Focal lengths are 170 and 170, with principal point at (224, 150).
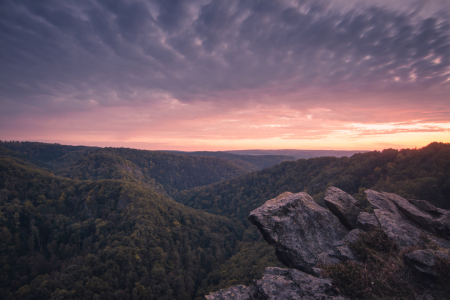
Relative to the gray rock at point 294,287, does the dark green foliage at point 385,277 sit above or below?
above

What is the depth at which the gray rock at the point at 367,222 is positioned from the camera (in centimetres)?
1416

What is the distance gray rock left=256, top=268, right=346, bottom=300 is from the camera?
987cm

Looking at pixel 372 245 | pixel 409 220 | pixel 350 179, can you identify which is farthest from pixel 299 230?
pixel 350 179

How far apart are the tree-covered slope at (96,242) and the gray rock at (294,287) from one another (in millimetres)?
66161

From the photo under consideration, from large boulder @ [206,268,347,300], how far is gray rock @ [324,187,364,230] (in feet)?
27.4

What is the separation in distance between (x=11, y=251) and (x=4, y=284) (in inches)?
615

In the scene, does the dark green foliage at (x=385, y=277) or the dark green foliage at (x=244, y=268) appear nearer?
the dark green foliage at (x=385, y=277)

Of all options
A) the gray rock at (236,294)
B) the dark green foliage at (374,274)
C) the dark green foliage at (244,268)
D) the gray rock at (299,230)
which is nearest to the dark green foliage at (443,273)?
the dark green foliage at (374,274)

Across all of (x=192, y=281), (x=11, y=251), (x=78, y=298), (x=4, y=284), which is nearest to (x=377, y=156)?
(x=192, y=281)

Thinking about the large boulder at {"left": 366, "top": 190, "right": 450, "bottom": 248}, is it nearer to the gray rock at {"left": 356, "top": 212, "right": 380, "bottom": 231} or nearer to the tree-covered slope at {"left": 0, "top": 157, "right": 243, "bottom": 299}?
the gray rock at {"left": 356, "top": 212, "right": 380, "bottom": 231}

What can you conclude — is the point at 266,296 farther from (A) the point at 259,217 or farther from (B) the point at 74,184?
(B) the point at 74,184

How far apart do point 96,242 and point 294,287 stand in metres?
95.0

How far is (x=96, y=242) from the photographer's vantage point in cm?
7556

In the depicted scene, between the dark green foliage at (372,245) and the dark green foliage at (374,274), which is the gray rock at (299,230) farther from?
the dark green foliage at (374,274)
